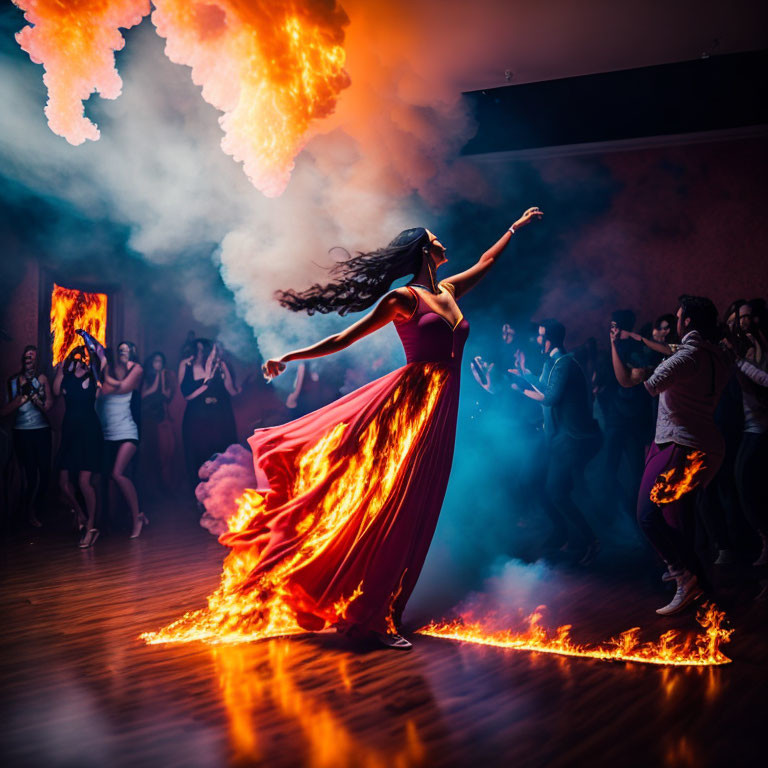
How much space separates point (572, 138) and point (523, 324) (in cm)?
223

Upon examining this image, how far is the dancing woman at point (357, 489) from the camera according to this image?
151 inches

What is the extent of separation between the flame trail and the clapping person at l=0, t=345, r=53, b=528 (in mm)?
2572

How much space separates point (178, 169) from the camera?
26.0ft

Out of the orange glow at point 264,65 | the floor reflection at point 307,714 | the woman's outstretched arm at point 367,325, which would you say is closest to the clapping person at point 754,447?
the woman's outstretched arm at point 367,325

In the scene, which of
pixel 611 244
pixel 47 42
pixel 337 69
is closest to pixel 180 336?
pixel 47 42

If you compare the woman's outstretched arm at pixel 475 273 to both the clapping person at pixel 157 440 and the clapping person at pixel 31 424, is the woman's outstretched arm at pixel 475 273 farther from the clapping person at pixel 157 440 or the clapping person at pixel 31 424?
the clapping person at pixel 157 440

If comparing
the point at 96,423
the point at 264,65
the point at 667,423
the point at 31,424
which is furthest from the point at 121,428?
the point at 667,423

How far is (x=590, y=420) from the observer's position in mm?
5879

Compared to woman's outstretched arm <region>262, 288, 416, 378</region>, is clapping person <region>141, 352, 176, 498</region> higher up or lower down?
lower down

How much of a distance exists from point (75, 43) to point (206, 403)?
3672 millimetres

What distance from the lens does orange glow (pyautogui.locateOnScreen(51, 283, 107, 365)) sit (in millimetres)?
9148

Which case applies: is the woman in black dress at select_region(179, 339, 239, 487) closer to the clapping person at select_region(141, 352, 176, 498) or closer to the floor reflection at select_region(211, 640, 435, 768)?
the clapping person at select_region(141, 352, 176, 498)

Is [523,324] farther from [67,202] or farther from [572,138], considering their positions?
[67,202]

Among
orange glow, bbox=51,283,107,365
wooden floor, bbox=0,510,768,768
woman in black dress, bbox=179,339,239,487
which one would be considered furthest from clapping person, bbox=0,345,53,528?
wooden floor, bbox=0,510,768,768
